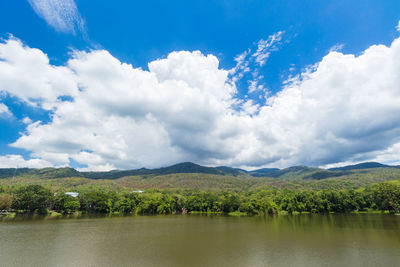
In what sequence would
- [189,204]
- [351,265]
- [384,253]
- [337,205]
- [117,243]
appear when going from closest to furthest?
[351,265] → [384,253] → [117,243] → [337,205] → [189,204]

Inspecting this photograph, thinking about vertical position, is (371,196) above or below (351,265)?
above

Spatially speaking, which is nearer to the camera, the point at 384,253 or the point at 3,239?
the point at 384,253

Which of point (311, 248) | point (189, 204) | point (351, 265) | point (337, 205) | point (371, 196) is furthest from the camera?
point (189, 204)

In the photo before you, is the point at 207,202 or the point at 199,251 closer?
the point at 199,251

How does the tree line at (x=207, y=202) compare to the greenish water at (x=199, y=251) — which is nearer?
the greenish water at (x=199, y=251)

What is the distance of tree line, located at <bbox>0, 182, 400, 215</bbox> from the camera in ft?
256

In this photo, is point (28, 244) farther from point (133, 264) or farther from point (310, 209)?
point (310, 209)

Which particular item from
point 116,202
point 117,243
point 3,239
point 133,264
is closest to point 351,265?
point 133,264

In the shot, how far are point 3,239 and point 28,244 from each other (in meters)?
7.15

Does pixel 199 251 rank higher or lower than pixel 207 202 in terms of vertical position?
lower

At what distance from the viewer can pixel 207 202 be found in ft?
339

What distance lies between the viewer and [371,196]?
86.3 meters

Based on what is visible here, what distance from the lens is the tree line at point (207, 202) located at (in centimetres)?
7800

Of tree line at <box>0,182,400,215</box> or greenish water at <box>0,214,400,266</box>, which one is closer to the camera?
greenish water at <box>0,214,400,266</box>
